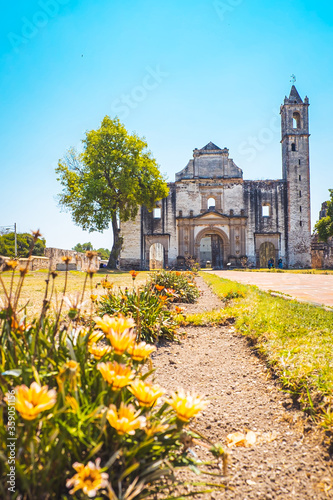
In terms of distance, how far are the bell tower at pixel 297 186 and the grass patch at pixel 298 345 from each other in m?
24.3

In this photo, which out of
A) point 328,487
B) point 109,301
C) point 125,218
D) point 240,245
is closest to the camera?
point 328,487

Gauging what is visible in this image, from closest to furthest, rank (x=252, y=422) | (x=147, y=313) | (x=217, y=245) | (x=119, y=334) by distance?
1. (x=119, y=334)
2. (x=252, y=422)
3. (x=147, y=313)
4. (x=217, y=245)

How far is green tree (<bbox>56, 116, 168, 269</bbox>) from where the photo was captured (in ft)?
69.1

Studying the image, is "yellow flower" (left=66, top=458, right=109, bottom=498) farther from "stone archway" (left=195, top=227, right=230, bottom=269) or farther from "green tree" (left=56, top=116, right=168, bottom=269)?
"stone archway" (left=195, top=227, right=230, bottom=269)

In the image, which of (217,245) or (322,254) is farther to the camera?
(322,254)

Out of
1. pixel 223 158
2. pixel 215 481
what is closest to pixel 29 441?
pixel 215 481

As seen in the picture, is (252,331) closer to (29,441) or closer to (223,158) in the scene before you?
(29,441)

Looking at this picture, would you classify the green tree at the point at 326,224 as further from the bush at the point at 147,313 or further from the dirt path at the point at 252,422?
the dirt path at the point at 252,422

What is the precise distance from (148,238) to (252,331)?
2508 centimetres

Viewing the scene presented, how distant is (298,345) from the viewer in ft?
8.13

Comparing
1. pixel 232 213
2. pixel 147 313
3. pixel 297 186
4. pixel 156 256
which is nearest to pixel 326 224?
pixel 297 186

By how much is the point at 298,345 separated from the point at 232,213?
1013 inches

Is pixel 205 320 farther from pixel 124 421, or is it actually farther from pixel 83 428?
pixel 124 421

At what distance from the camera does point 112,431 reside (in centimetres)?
98
